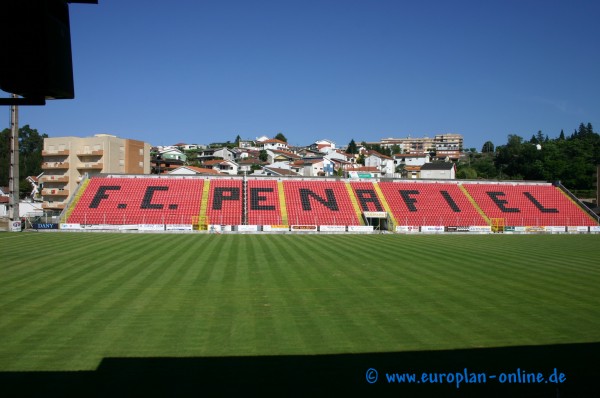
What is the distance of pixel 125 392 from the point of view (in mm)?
8953

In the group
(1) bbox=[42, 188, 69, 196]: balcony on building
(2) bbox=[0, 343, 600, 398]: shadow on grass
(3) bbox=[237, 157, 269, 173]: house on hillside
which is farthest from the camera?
(3) bbox=[237, 157, 269, 173]: house on hillside

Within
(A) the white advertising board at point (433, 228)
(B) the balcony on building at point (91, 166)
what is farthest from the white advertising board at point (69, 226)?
(A) the white advertising board at point (433, 228)

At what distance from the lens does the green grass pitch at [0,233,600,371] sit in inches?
456

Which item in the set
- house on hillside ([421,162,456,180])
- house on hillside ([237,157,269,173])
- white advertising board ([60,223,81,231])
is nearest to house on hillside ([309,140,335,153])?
house on hillside ([237,157,269,173])

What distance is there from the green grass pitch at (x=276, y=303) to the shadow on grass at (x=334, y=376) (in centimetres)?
56

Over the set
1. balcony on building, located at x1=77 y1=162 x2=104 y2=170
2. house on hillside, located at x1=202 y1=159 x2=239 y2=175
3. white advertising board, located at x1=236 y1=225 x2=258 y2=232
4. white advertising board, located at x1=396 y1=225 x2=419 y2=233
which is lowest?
white advertising board, located at x1=396 y1=225 x2=419 y2=233

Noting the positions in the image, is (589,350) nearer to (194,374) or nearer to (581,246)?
(194,374)

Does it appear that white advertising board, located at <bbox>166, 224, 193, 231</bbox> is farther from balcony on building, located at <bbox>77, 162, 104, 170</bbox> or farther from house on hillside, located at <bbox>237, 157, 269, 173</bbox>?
house on hillside, located at <bbox>237, 157, 269, 173</bbox>

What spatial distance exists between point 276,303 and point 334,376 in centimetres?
613

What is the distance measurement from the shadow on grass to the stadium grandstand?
3575 centimetres

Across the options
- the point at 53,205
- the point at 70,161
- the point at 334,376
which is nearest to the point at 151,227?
the point at 53,205

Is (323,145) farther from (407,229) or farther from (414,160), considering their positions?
(407,229)

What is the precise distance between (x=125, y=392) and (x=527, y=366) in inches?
349

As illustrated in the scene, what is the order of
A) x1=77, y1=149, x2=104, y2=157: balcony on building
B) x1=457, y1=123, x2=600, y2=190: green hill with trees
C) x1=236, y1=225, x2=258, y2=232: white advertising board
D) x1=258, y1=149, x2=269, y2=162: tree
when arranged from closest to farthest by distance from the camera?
x1=236, y1=225, x2=258, y2=232: white advertising board
x1=77, y1=149, x2=104, y2=157: balcony on building
x1=457, y1=123, x2=600, y2=190: green hill with trees
x1=258, y1=149, x2=269, y2=162: tree
